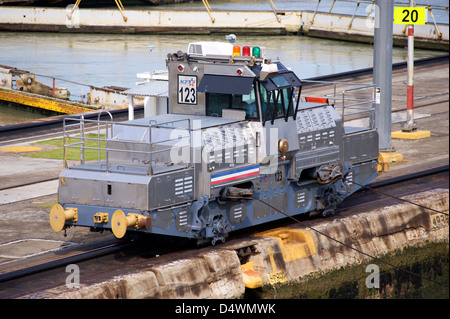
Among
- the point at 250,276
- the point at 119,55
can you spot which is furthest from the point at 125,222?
the point at 119,55

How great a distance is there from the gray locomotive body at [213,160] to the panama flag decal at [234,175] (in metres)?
0.02

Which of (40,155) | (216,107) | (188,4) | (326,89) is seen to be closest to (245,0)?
(188,4)

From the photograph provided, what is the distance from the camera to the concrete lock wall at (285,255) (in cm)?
1296

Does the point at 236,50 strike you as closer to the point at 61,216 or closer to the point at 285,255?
the point at 285,255

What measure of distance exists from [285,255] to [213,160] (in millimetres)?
2274

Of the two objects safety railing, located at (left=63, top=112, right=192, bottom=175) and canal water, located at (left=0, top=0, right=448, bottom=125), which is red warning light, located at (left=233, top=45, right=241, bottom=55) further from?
canal water, located at (left=0, top=0, right=448, bottom=125)

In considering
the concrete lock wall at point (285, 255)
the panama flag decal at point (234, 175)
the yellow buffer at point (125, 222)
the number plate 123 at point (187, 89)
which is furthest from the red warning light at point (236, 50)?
the yellow buffer at point (125, 222)

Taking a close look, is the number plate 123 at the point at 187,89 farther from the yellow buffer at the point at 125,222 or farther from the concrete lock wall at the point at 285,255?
the yellow buffer at the point at 125,222

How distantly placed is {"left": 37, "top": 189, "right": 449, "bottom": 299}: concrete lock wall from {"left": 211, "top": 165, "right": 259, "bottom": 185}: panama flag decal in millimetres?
1145

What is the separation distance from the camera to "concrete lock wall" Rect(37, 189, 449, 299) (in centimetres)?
1296

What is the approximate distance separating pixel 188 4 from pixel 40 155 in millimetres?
54680

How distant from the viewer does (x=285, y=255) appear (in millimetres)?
15008

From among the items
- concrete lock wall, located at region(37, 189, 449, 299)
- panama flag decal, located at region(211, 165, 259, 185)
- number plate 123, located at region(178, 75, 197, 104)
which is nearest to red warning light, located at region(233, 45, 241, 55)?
number plate 123, located at region(178, 75, 197, 104)

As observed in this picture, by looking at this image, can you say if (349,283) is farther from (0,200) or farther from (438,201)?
(0,200)
